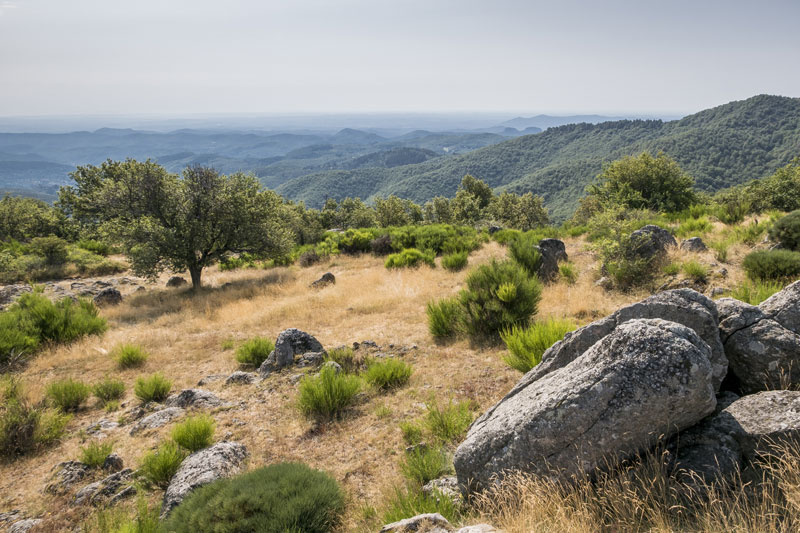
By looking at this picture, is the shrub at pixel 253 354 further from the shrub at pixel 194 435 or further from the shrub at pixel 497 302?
the shrub at pixel 497 302

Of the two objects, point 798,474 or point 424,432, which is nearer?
point 798,474

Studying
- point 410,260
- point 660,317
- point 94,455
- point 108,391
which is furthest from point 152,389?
point 410,260

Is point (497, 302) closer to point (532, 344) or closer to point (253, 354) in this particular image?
point (532, 344)

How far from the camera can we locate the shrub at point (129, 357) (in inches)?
340

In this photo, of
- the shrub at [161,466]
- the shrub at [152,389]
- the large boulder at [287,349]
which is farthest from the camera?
the large boulder at [287,349]

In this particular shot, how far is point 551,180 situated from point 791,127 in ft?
379

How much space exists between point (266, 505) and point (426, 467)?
164cm

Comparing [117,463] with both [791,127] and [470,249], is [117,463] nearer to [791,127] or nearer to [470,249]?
[470,249]

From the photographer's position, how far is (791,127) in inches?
6939

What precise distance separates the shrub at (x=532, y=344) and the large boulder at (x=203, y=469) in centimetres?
422

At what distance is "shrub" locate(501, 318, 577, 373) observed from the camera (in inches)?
225

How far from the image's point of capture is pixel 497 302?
7.83 meters

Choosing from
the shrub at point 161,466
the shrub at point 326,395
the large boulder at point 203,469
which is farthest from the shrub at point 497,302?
the shrub at point 161,466

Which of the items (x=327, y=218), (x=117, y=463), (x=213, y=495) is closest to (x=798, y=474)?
(x=213, y=495)
